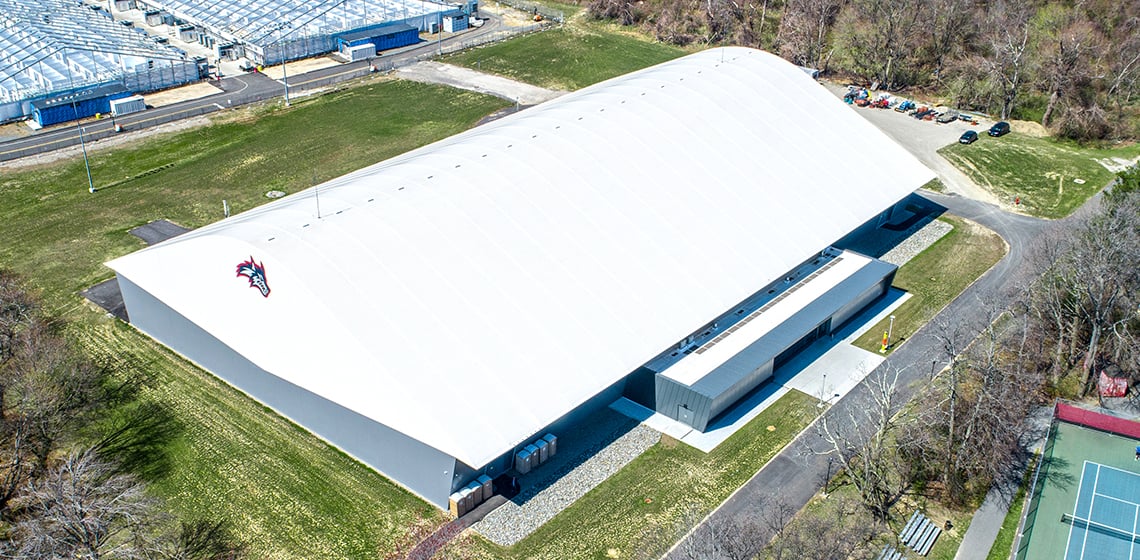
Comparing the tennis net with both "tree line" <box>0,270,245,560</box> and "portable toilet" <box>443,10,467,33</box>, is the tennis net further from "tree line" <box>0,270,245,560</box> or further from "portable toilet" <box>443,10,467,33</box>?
"portable toilet" <box>443,10,467,33</box>

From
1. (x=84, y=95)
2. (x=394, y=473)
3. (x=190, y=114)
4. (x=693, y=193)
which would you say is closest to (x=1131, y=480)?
(x=693, y=193)

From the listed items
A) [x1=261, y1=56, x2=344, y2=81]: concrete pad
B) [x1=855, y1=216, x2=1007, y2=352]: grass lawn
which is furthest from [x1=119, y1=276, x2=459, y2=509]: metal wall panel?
[x1=261, y1=56, x2=344, y2=81]: concrete pad

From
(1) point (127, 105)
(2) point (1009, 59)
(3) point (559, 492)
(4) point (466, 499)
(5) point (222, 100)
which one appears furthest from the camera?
(5) point (222, 100)

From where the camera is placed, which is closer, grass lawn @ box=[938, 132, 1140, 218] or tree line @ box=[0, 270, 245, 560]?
tree line @ box=[0, 270, 245, 560]

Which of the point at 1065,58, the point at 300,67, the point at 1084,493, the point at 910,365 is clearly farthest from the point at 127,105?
the point at 1065,58

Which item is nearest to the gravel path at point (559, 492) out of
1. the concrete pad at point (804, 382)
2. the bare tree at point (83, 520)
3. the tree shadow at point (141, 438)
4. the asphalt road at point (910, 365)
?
the concrete pad at point (804, 382)

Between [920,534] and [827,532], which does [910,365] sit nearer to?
[920,534]
